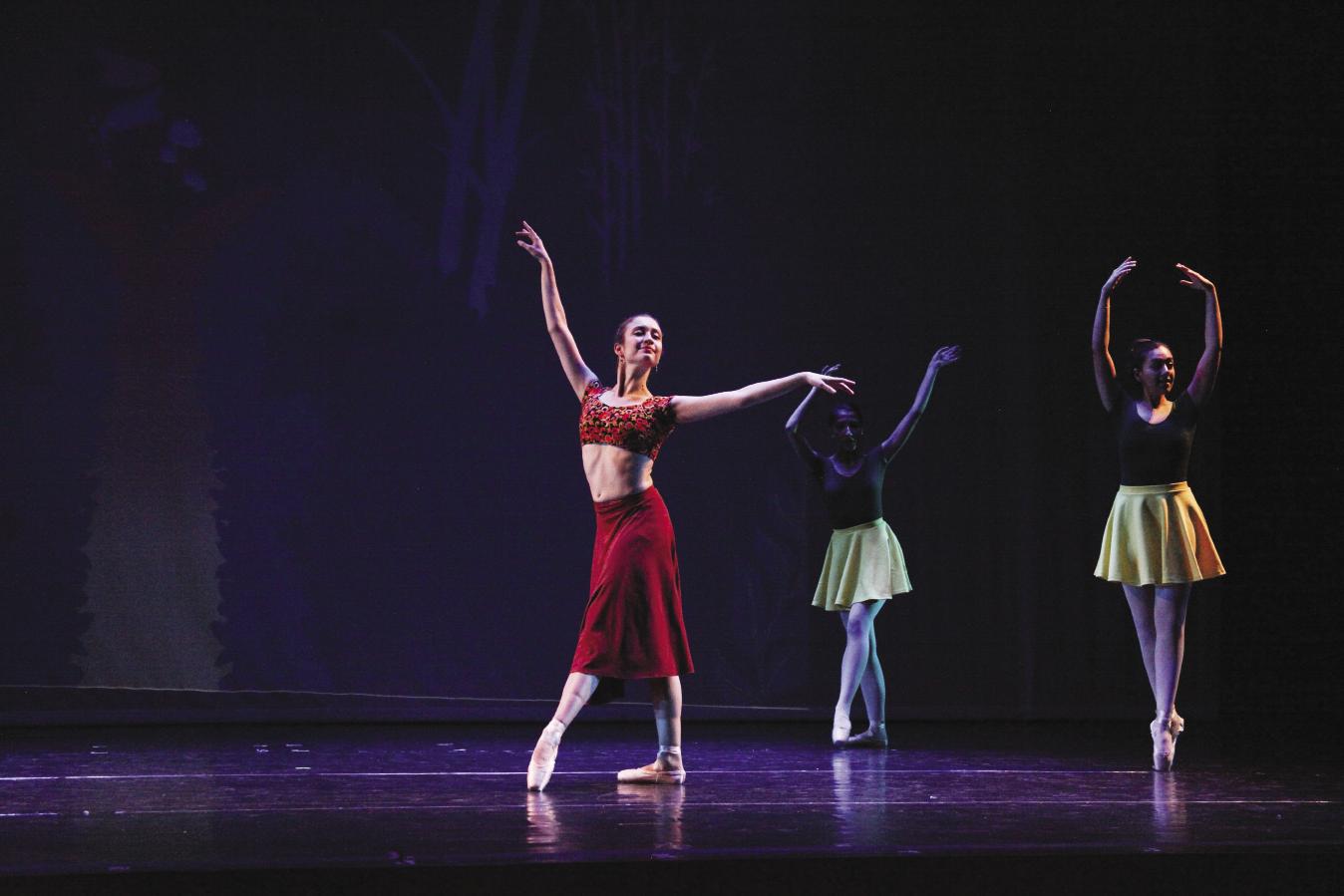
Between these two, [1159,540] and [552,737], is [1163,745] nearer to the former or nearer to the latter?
[1159,540]

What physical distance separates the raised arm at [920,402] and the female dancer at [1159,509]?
1.93 ft

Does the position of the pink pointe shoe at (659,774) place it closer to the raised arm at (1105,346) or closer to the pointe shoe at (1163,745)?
the pointe shoe at (1163,745)

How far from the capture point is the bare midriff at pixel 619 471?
390 cm

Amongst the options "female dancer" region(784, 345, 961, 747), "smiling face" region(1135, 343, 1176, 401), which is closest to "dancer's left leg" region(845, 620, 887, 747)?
"female dancer" region(784, 345, 961, 747)

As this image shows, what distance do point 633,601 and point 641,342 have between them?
0.74 m

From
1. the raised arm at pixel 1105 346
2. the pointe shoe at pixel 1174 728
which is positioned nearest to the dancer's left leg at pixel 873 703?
the pointe shoe at pixel 1174 728

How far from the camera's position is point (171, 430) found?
5.65 metres

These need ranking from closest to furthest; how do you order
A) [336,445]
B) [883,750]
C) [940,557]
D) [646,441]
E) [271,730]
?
[646,441]
[883,750]
[271,730]
[336,445]
[940,557]

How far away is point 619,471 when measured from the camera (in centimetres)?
390

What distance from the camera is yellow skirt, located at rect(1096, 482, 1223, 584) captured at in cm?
437

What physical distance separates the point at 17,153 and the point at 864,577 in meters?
3.79

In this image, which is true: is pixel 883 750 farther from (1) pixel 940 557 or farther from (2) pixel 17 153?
(2) pixel 17 153

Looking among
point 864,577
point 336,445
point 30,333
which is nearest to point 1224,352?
point 864,577

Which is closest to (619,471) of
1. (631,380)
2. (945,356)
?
(631,380)
